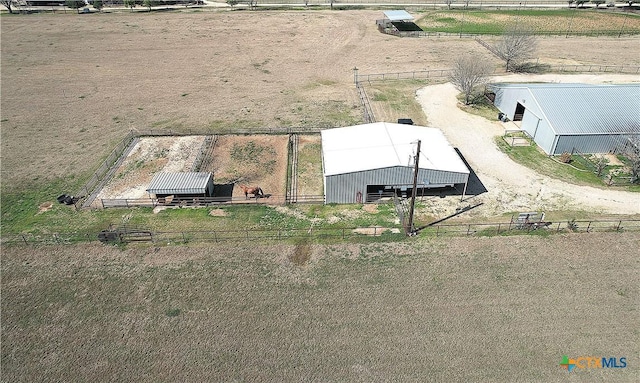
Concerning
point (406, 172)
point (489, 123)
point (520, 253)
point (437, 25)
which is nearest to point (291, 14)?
point (437, 25)

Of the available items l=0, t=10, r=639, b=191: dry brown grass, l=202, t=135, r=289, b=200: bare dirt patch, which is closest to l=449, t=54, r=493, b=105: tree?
l=0, t=10, r=639, b=191: dry brown grass

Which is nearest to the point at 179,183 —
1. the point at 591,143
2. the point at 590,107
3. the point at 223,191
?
the point at 223,191

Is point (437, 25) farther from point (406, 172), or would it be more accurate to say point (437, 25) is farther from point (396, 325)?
A: point (396, 325)

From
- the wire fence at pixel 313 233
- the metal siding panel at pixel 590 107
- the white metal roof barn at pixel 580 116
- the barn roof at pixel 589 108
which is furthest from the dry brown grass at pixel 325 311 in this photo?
the metal siding panel at pixel 590 107

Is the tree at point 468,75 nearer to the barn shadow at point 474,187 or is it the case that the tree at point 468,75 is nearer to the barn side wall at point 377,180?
the barn shadow at point 474,187

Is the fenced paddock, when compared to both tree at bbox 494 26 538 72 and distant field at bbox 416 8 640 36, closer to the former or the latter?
tree at bbox 494 26 538 72

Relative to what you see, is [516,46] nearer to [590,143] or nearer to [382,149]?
→ [590,143]
